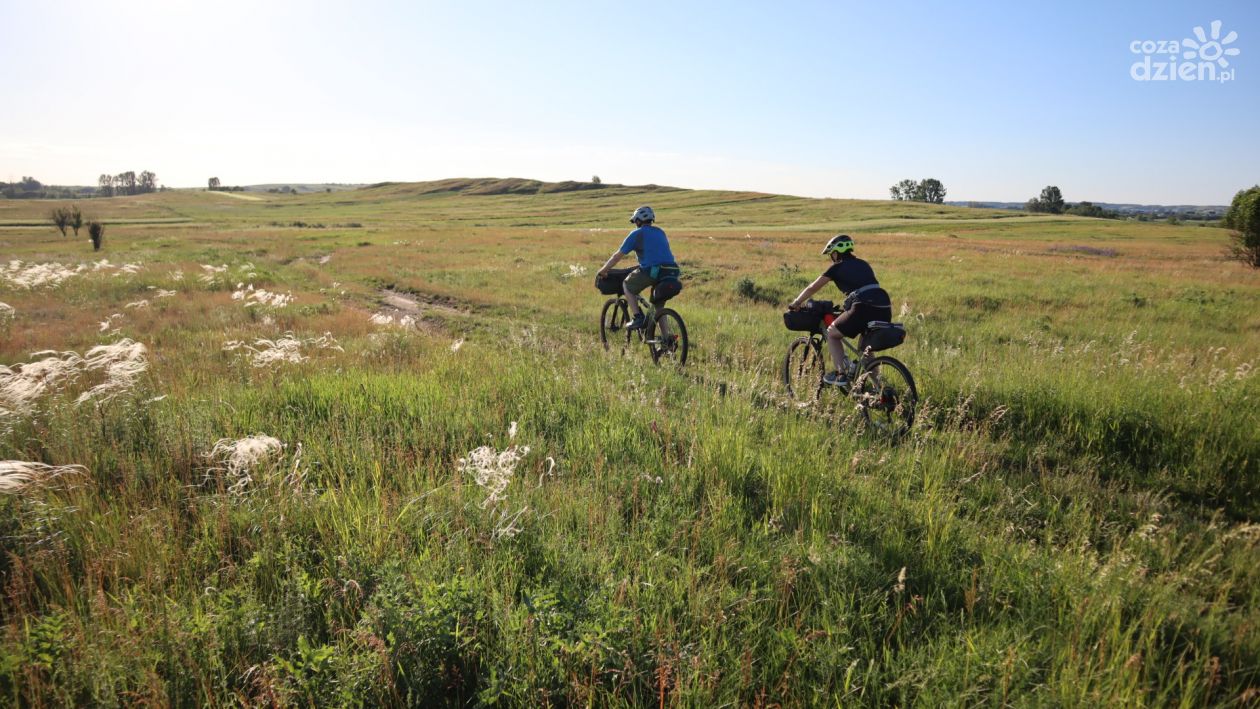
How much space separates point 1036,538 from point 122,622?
18.5ft

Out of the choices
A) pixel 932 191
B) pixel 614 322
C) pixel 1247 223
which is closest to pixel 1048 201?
pixel 932 191

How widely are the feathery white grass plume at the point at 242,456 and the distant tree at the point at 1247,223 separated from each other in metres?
39.8

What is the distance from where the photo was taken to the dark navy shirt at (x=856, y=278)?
672cm

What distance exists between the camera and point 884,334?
648 cm

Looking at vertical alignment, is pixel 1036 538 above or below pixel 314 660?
below

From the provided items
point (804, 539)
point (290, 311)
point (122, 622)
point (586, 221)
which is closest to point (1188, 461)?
point (804, 539)

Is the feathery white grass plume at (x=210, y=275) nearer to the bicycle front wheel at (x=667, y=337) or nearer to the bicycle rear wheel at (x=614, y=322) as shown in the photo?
the bicycle rear wheel at (x=614, y=322)

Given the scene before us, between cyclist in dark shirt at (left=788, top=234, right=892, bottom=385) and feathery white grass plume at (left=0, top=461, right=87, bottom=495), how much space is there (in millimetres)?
6903

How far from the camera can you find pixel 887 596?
3084 mm

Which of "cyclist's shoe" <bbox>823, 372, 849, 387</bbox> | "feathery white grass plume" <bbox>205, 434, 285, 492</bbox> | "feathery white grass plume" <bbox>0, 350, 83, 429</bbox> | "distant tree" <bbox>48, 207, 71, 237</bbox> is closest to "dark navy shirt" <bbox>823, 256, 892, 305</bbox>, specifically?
"cyclist's shoe" <bbox>823, 372, 849, 387</bbox>

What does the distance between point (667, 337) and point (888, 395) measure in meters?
4.06

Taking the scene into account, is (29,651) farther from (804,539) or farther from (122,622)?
(804,539)

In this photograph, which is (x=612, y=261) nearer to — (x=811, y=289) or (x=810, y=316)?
(x=810, y=316)

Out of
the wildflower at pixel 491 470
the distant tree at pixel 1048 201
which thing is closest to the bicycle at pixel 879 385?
the wildflower at pixel 491 470
